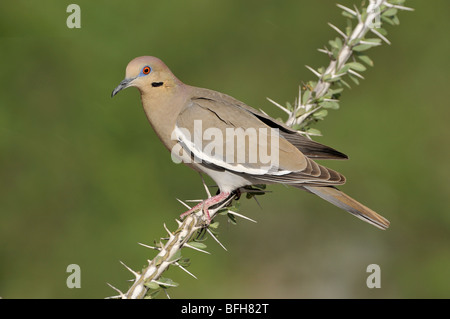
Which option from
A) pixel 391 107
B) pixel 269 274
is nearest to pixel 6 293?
pixel 269 274

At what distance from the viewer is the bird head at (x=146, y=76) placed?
3.23m

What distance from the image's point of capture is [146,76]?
3.29 meters

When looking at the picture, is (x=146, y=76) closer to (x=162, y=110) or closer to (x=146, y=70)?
(x=146, y=70)

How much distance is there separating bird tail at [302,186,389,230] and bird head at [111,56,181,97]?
94cm

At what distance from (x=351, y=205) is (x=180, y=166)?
2.19 meters

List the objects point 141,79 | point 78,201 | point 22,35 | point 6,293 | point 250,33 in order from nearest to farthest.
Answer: point 141,79, point 6,293, point 78,201, point 22,35, point 250,33

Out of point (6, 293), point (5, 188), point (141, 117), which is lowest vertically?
point (6, 293)

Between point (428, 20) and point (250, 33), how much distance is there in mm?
1620

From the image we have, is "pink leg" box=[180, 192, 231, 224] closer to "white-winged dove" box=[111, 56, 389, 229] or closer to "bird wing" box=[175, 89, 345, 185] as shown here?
"white-winged dove" box=[111, 56, 389, 229]

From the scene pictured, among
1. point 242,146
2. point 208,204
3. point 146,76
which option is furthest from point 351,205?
point 146,76

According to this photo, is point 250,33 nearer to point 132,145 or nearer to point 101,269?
point 132,145

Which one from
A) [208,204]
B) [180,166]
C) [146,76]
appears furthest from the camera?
[180,166]

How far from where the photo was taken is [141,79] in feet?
10.8

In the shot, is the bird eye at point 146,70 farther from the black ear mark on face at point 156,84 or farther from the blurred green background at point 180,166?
the blurred green background at point 180,166
